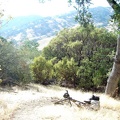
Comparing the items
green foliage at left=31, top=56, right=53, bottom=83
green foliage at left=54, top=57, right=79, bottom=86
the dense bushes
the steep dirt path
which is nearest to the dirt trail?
the steep dirt path

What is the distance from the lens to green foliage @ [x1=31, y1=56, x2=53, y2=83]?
122 feet

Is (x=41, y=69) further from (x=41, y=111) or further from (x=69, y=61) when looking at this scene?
(x=41, y=111)

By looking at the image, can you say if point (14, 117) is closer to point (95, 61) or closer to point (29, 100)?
point (29, 100)

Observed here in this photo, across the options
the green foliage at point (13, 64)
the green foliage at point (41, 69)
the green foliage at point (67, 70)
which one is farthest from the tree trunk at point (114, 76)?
the green foliage at point (41, 69)

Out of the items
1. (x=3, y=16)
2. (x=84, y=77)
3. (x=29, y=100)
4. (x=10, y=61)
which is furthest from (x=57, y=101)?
(x=84, y=77)

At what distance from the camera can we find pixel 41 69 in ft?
123

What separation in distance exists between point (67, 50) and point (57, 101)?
29.7 meters

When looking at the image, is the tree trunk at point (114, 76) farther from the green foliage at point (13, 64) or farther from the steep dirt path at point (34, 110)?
the green foliage at point (13, 64)

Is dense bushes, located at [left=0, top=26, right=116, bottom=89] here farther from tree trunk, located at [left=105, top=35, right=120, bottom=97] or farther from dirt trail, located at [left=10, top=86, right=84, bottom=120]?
dirt trail, located at [left=10, top=86, right=84, bottom=120]

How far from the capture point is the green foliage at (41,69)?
37.3 m

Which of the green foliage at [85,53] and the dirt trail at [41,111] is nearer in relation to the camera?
the dirt trail at [41,111]

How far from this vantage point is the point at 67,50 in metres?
43.4

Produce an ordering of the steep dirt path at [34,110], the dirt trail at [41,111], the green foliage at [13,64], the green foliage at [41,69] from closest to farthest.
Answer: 1. the dirt trail at [41,111]
2. the steep dirt path at [34,110]
3. the green foliage at [13,64]
4. the green foliage at [41,69]

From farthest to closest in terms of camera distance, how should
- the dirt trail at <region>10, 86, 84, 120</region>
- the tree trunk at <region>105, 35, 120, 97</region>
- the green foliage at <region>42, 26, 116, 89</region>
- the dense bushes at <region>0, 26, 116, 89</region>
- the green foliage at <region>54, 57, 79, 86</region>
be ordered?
the green foliage at <region>54, 57, 79, 86</region>, the green foliage at <region>42, 26, 116, 89</region>, the dense bushes at <region>0, 26, 116, 89</region>, the tree trunk at <region>105, 35, 120, 97</region>, the dirt trail at <region>10, 86, 84, 120</region>
